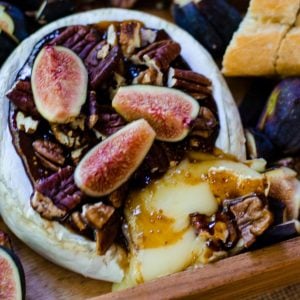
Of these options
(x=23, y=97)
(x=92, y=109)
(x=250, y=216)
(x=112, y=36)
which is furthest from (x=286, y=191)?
(x=23, y=97)

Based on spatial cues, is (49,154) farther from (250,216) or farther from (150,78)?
(250,216)

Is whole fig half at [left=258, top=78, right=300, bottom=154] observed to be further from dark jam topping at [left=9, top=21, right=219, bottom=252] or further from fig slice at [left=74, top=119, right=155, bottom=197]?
fig slice at [left=74, top=119, right=155, bottom=197]

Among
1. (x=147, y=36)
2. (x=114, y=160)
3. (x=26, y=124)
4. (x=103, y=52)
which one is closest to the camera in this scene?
(x=114, y=160)

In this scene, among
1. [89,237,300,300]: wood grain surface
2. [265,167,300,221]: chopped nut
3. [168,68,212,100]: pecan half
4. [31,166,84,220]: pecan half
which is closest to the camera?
[89,237,300,300]: wood grain surface

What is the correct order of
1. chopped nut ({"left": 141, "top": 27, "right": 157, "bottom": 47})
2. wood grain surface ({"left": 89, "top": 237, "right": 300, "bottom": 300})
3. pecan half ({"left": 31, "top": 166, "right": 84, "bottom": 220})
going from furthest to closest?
chopped nut ({"left": 141, "top": 27, "right": 157, "bottom": 47})
pecan half ({"left": 31, "top": 166, "right": 84, "bottom": 220})
wood grain surface ({"left": 89, "top": 237, "right": 300, "bottom": 300})

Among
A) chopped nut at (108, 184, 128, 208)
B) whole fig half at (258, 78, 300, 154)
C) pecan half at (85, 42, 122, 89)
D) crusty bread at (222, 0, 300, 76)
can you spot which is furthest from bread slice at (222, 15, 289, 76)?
chopped nut at (108, 184, 128, 208)

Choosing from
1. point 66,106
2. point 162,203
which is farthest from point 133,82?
point 162,203
